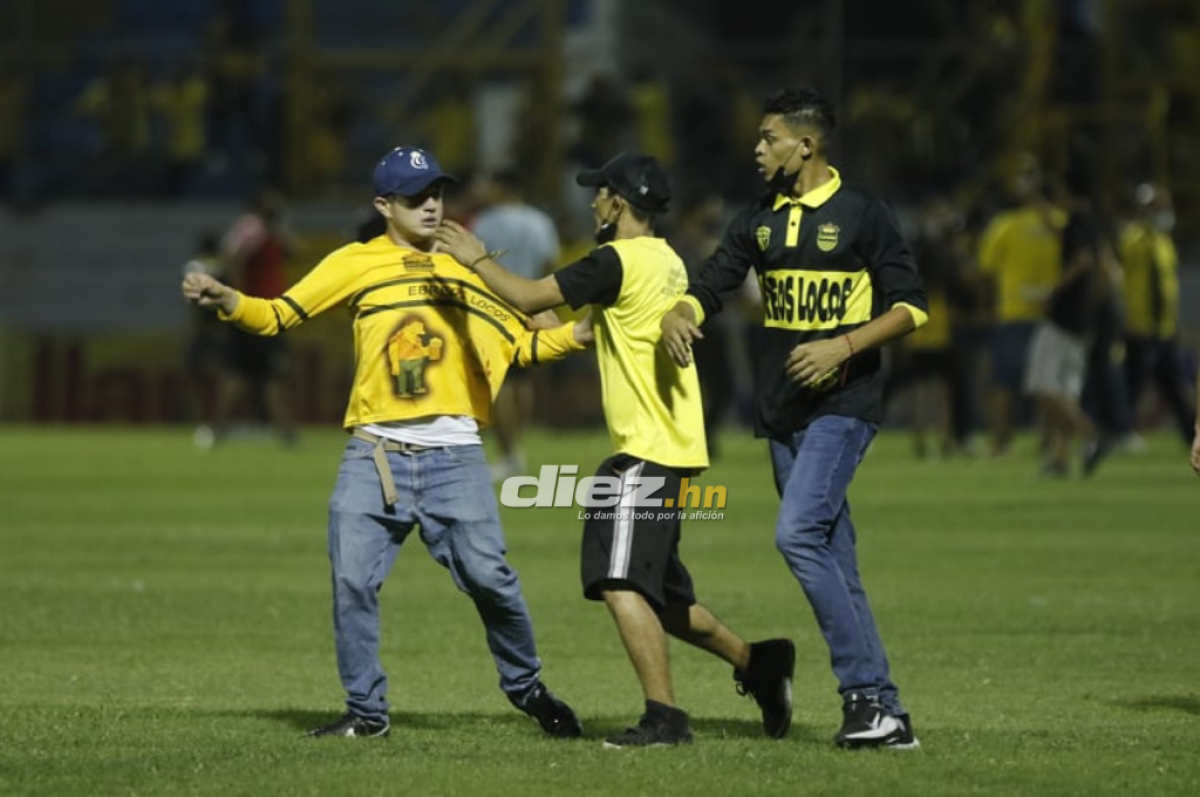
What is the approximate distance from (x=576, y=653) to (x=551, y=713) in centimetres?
258

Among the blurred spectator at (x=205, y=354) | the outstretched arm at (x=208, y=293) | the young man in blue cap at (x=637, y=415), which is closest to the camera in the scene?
the young man in blue cap at (x=637, y=415)

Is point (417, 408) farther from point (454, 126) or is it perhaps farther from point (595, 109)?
point (454, 126)

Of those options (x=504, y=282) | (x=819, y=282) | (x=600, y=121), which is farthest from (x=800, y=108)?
(x=600, y=121)

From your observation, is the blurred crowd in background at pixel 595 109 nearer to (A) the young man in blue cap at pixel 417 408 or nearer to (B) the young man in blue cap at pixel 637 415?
(A) the young man in blue cap at pixel 417 408

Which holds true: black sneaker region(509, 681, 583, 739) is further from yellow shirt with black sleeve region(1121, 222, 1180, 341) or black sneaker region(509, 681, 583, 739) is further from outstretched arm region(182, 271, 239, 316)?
yellow shirt with black sleeve region(1121, 222, 1180, 341)

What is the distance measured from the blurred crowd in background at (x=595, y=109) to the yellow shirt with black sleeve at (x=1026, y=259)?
5870 mm

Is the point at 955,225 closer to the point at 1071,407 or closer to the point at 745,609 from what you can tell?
the point at 1071,407

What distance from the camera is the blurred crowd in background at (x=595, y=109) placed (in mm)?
35625

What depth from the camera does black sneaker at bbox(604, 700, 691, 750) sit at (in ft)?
28.8

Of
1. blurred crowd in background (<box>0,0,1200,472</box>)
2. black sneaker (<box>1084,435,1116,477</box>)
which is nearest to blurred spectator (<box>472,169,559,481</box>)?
black sneaker (<box>1084,435,1116,477</box>)

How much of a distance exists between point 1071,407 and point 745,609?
876 centimetres

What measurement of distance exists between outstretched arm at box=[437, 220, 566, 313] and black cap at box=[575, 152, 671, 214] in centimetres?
44

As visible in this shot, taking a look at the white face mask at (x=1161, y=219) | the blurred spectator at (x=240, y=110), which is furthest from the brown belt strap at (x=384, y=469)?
the blurred spectator at (x=240, y=110)

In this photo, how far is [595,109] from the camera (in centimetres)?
3594
